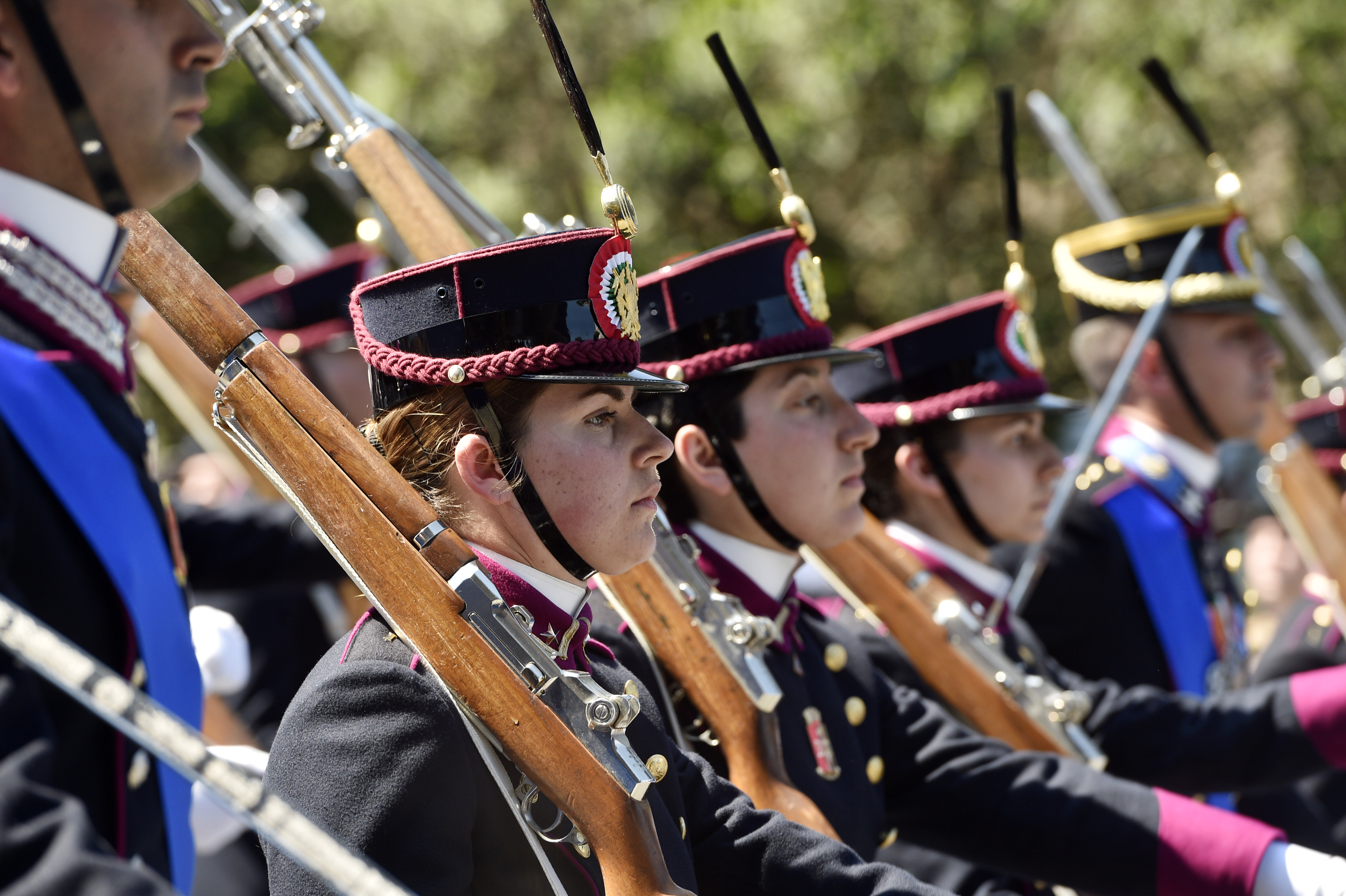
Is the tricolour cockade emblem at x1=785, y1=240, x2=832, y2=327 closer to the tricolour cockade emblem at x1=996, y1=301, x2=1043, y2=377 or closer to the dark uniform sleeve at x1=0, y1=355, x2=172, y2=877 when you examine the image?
the tricolour cockade emblem at x1=996, y1=301, x2=1043, y2=377

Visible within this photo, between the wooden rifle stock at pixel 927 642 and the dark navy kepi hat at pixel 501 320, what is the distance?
53.4 inches

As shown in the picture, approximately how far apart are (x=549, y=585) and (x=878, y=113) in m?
12.6

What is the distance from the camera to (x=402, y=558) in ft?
6.14

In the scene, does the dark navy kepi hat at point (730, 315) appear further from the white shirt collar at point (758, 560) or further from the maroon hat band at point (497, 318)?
the maroon hat band at point (497, 318)

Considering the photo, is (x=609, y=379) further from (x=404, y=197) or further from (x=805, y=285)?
(x=805, y=285)

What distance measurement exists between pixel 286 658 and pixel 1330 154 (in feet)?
36.9

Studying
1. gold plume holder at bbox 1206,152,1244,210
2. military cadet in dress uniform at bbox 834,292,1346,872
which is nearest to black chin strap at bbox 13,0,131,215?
military cadet in dress uniform at bbox 834,292,1346,872

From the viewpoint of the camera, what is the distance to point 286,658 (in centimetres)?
535

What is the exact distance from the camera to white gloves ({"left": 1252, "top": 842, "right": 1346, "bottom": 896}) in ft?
8.52

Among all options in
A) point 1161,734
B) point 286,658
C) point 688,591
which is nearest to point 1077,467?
point 1161,734

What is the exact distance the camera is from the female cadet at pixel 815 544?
293 centimetres

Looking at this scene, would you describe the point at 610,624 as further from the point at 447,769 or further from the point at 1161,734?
the point at 1161,734

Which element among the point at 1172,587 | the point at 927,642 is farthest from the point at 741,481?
the point at 1172,587

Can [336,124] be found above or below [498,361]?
above
